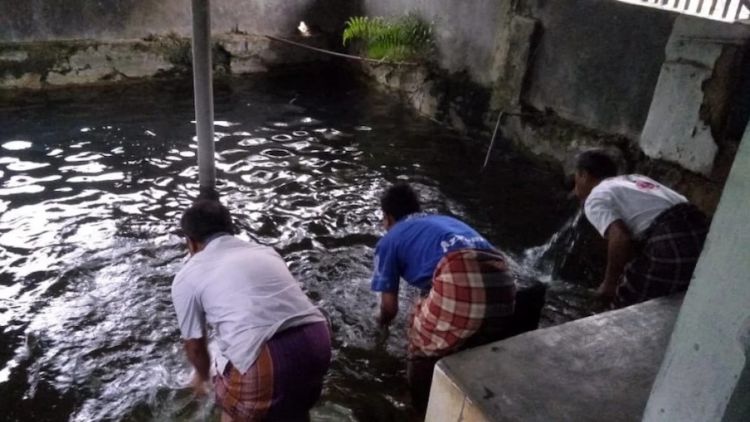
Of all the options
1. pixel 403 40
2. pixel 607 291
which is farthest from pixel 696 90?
pixel 403 40

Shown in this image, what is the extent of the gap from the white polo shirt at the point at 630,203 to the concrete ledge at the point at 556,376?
55.8 inches

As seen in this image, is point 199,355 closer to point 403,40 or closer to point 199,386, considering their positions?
point 199,386

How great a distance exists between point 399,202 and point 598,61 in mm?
4789

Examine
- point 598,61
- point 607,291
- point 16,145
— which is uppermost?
point 598,61

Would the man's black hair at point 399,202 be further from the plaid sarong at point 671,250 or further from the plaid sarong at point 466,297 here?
the plaid sarong at point 671,250

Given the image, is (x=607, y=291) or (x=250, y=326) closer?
(x=250, y=326)

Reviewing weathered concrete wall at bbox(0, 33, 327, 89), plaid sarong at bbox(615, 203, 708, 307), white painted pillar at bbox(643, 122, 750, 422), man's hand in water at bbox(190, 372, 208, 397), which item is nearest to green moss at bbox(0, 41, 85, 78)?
weathered concrete wall at bbox(0, 33, 327, 89)

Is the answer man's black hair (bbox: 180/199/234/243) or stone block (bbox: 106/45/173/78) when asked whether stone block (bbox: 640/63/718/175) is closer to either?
man's black hair (bbox: 180/199/234/243)

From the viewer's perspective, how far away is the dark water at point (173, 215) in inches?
168

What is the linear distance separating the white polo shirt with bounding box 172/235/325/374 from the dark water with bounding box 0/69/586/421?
Result: 1.05 m

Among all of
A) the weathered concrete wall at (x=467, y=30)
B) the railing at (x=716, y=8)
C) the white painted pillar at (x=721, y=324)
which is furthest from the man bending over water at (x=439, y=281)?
the weathered concrete wall at (x=467, y=30)

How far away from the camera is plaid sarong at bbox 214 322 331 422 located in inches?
121

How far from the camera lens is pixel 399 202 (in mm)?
4074

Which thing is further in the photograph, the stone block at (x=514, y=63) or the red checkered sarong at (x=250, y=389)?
the stone block at (x=514, y=63)
